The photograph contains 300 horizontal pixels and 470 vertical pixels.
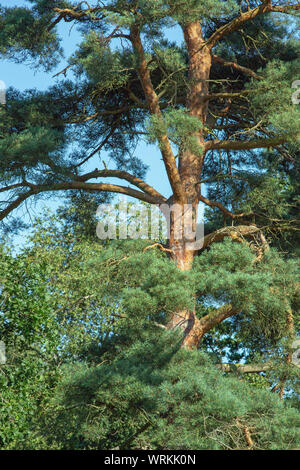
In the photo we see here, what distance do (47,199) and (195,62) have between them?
3014 mm

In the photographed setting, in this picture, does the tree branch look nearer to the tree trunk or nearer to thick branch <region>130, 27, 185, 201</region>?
the tree trunk

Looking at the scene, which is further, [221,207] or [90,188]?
[221,207]

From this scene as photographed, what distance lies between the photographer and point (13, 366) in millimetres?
7273

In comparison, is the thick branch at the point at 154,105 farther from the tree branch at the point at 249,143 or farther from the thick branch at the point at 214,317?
the thick branch at the point at 214,317

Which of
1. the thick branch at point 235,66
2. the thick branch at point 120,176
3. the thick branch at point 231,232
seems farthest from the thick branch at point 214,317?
the thick branch at point 235,66

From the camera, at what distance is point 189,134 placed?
26.2 ft

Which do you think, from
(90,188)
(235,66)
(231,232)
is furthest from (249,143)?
(90,188)

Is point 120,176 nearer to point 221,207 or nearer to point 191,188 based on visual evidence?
point 191,188

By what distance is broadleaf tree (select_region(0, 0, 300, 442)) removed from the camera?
7.45 metres

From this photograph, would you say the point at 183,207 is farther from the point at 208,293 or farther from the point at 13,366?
the point at 13,366

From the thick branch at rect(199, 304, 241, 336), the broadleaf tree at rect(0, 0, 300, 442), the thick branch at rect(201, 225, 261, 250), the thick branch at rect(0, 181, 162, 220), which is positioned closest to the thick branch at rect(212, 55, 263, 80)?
the broadleaf tree at rect(0, 0, 300, 442)
